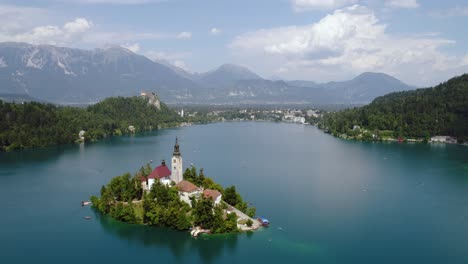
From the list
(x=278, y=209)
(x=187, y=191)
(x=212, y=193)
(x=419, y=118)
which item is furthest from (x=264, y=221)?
(x=419, y=118)

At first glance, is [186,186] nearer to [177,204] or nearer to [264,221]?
[177,204]

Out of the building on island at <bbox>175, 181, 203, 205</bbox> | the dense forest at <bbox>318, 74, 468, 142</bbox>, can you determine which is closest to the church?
the building on island at <bbox>175, 181, 203, 205</bbox>

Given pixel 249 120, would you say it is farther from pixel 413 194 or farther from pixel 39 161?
pixel 413 194

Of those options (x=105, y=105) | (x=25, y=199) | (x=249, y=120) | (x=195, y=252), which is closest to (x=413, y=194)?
(x=195, y=252)

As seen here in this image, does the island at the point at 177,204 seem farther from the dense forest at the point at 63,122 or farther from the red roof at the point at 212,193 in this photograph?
the dense forest at the point at 63,122

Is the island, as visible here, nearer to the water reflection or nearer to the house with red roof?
the house with red roof
